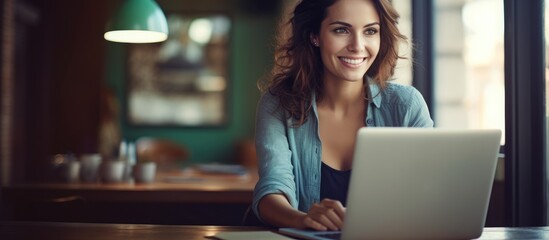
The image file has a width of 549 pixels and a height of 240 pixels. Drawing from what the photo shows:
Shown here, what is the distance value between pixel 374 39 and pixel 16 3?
4.68 meters

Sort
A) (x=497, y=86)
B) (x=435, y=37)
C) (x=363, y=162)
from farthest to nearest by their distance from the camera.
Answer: (x=435, y=37)
(x=497, y=86)
(x=363, y=162)

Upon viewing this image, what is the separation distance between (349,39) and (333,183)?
0.48 metres

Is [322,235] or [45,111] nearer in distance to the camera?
[322,235]

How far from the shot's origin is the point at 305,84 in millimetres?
2385

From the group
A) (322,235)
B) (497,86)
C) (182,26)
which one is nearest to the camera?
(322,235)

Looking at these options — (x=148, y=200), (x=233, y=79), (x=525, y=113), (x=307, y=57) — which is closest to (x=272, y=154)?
(x=307, y=57)

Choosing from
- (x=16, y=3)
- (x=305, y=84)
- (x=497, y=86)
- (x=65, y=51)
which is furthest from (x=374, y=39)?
(x=65, y=51)

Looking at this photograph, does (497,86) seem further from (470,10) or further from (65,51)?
(65,51)

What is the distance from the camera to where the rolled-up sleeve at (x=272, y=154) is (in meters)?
2.00

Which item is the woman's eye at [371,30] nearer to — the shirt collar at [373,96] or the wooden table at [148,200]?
the shirt collar at [373,96]

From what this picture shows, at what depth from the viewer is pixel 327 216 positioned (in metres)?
1.57

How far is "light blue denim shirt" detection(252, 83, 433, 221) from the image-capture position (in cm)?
213

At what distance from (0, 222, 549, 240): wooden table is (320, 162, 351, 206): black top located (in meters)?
0.55

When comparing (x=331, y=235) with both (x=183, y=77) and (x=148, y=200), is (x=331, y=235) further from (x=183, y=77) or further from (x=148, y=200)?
(x=183, y=77)
